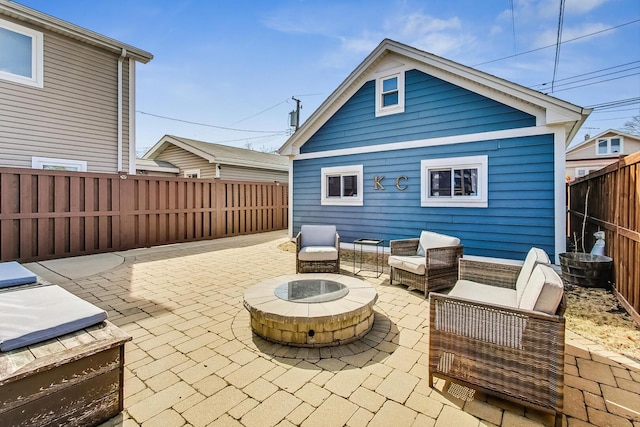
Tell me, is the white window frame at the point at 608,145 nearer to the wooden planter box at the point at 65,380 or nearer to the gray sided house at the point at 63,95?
the gray sided house at the point at 63,95

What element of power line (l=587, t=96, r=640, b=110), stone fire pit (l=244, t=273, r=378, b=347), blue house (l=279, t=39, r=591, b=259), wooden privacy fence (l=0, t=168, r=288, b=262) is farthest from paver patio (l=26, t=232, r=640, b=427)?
power line (l=587, t=96, r=640, b=110)

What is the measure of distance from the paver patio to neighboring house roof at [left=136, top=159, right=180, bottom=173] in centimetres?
1025

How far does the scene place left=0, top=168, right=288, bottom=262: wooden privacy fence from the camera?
616cm

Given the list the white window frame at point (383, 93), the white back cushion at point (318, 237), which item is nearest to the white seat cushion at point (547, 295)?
the white back cushion at point (318, 237)

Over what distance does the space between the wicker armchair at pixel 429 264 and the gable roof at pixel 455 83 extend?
9.49 ft

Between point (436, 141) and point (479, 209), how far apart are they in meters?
1.69

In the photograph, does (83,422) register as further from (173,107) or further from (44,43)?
(173,107)

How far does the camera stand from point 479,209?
601cm

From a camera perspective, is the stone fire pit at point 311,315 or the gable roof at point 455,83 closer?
the stone fire pit at point 311,315

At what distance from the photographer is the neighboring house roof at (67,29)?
6711 mm

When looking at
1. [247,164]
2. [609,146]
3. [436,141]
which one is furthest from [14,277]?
[609,146]

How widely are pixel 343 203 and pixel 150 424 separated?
645 centimetres

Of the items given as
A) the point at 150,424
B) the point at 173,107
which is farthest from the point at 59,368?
the point at 173,107

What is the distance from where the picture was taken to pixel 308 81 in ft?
50.7
